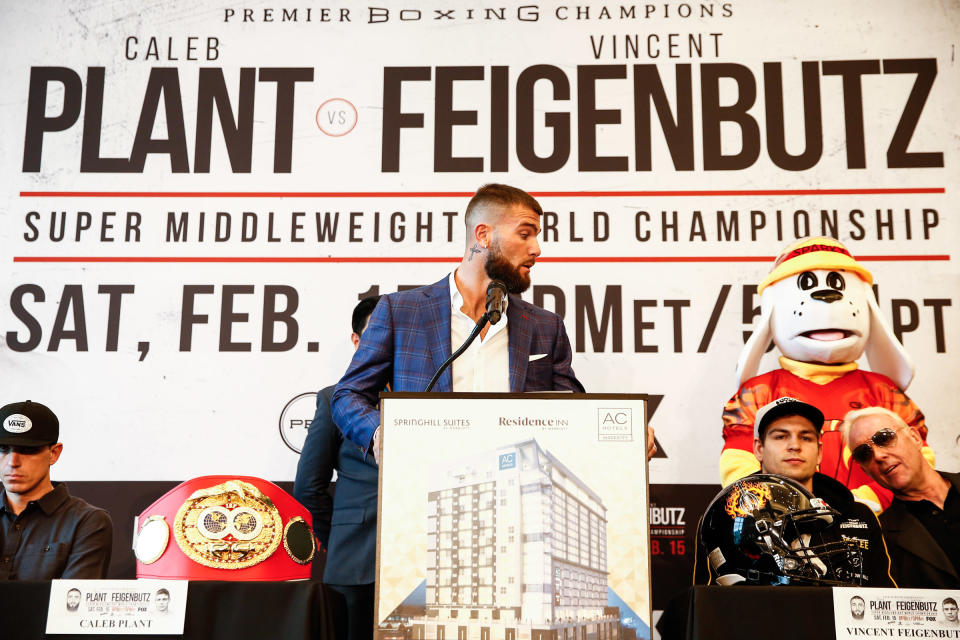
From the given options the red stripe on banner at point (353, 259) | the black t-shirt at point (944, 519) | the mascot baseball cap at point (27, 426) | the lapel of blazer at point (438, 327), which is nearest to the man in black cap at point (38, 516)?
the mascot baseball cap at point (27, 426)

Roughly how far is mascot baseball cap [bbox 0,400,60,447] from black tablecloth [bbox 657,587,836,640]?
2.48 m

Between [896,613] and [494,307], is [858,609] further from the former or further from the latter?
[494,307]

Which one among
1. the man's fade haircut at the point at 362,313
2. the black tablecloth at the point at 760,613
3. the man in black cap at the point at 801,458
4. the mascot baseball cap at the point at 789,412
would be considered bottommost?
the black tablecloth at the point at 760,613

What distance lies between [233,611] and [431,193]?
8.62 ft

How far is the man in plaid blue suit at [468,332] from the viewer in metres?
2.93

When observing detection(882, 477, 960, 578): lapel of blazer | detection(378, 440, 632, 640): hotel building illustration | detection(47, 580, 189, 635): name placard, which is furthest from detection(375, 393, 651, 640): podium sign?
detection(882, 477, 960, 578): lapel of blazer

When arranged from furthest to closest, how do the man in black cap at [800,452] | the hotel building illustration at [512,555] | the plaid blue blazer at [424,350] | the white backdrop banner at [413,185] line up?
the white backdrop banner at [413,185] → the man in black cap at [800,452] → the plaid blue blazer at [424,350] → the hotel building illustration at [512,555]

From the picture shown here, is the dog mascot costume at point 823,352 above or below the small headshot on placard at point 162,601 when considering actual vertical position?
above

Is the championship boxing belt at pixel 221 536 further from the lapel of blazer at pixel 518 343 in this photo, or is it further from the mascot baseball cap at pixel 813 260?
the mascot baseball cap at pixel 813 260

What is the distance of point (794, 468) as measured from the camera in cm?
326

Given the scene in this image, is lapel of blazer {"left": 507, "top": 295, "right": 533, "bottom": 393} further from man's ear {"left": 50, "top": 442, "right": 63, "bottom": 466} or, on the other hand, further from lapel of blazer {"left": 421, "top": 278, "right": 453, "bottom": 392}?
man's ear {"left": 50, "top": 442, "right": 63, "bottom": 466}

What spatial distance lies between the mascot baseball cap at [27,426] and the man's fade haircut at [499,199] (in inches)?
66.8

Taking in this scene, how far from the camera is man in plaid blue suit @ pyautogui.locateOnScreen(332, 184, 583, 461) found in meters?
2.93

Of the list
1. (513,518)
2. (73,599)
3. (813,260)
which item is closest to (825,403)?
(813,260)
